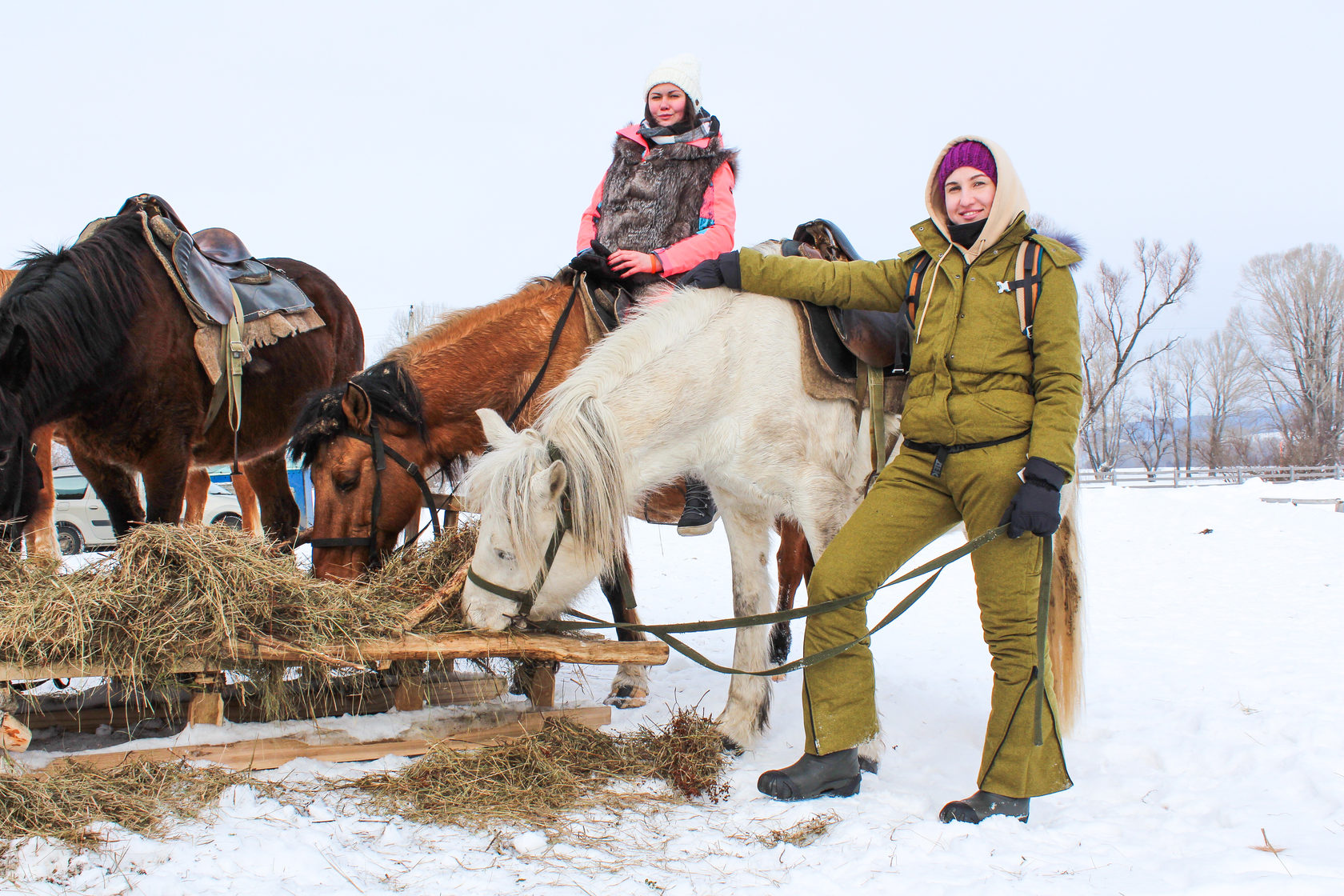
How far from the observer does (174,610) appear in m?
2.60

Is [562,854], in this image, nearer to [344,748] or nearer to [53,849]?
[344,748]

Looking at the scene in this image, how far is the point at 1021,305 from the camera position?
96.1 inches

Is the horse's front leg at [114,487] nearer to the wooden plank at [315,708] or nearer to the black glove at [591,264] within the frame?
the wooden plank at [315,708]

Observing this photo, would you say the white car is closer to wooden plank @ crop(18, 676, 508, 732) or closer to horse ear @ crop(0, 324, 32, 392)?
horse ear @ crop(0, 324, 32, 392)

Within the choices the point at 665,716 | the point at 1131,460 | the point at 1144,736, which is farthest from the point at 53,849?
the point at 1131,460

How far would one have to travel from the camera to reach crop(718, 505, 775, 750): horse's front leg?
3350 millimetres

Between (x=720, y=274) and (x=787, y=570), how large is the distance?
242 cm

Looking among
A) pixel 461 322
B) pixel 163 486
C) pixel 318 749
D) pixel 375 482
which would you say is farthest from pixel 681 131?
pixel 318 749

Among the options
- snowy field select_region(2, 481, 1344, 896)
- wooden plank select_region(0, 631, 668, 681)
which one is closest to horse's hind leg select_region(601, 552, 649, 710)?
snowy field select_region(2, 481, 1344, 896)

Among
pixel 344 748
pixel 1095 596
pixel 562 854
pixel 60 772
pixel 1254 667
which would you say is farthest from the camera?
pixel 1095 596

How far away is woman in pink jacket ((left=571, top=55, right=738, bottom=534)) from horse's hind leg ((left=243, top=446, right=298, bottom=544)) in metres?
2.74

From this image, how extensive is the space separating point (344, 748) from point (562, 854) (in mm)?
1048

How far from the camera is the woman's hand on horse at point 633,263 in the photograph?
3.71m

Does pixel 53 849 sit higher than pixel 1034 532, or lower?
lower
